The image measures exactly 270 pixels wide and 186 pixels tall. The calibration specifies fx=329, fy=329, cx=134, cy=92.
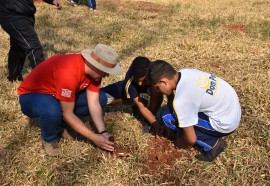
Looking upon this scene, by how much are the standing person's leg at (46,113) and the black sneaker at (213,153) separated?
1270mm

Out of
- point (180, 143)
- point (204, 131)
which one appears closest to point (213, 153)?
point (204, 131)

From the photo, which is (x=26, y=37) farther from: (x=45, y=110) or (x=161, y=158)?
(x=161, y=158)

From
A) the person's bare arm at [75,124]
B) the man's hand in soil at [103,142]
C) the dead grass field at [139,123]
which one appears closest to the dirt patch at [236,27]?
the dead grass field at [139,123]

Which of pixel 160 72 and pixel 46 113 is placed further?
pixel 46 113

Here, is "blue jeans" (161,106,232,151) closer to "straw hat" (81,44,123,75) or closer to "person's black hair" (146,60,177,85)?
"person's black hair" (146,60,177,85)

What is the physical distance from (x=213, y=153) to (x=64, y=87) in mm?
1387

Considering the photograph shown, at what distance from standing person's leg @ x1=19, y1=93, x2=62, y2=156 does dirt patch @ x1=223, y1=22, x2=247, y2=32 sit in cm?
543

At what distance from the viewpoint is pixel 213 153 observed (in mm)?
2855

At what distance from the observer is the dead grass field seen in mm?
2701

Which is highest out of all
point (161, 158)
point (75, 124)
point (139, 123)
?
point (75, 124)

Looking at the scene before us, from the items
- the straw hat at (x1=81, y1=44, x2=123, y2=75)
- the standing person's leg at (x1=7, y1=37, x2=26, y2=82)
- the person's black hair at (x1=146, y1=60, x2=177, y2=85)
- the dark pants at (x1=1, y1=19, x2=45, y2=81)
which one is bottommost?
the standing person's leg at (x1=7, y1=37, x2=26, y2=82)

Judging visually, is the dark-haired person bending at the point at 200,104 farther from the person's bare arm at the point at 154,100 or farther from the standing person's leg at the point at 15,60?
the standing person's leg at the point at 15,60

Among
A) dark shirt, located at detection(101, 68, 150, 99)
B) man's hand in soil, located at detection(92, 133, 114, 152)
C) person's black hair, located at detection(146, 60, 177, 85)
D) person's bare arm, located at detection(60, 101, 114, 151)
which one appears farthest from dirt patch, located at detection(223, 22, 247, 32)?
person's bare arm, located at detection(60, 101, 114, 151)

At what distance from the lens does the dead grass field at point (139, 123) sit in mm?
2701
